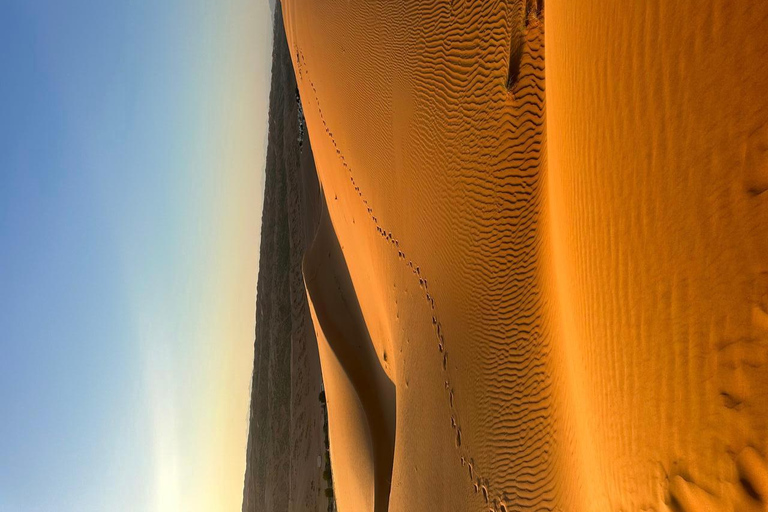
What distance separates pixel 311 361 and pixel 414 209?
7750 millimetres

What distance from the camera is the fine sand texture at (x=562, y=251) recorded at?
5.82ft

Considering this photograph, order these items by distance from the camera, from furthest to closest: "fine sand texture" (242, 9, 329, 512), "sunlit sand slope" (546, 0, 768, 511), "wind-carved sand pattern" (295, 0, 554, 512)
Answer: "fine sand texture" (242, 9, 329, 512) < "wind-carved sand pattern" (295, 0, 554, 512) < "sunlit sand slope" (546, 0, 768, 511)

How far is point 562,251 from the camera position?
116 inches

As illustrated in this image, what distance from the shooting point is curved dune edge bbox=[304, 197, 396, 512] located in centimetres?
572

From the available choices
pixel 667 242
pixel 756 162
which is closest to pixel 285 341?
pixel 667 242

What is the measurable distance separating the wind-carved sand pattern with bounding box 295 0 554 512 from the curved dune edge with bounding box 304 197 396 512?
90.1 inches

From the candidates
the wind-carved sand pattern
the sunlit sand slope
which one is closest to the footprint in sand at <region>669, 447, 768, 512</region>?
the sunlit sand slope

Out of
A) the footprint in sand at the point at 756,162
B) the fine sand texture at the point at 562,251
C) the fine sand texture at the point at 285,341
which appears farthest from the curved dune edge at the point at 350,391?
the footprint in sand at the point at 756,162

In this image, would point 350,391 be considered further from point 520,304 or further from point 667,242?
point 667,242

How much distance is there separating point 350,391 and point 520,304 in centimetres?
366

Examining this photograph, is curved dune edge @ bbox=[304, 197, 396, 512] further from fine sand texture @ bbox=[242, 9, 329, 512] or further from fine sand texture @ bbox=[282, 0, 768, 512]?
fine sand texture @ bbox=[242, 9, 329, 512]

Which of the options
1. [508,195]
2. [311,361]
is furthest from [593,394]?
[311,361]

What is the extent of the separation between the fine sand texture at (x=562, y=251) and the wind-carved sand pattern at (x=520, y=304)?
15 mm

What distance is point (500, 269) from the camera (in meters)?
3.45
